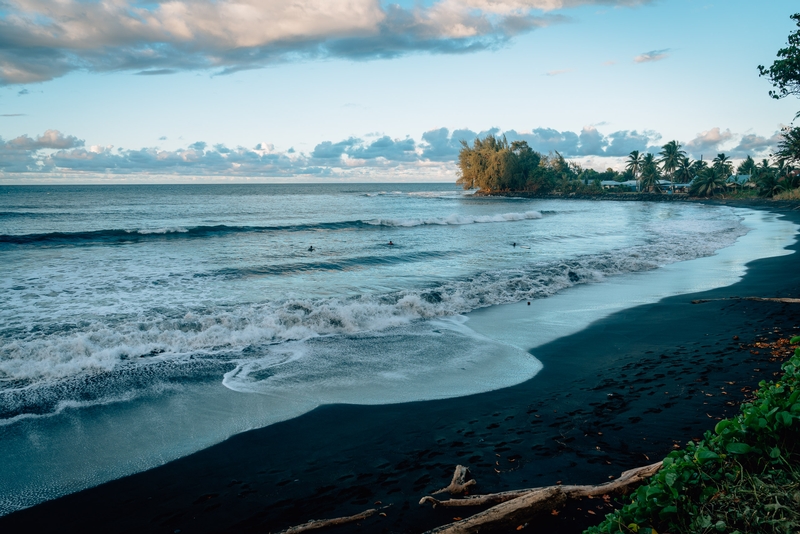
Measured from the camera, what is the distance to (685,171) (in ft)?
308

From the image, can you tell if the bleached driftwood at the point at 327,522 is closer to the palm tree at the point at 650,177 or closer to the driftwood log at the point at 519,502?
the driftwood log at the point at 519,502

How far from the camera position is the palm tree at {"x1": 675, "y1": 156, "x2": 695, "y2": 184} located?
92938mm

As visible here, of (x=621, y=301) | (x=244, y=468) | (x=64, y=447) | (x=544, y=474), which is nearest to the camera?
(x=544, y=474)

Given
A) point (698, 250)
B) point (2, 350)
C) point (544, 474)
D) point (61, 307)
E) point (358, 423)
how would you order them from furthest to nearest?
point (698, 250), point (61, 307), point (2, 350), point (358, 423), point (544, 474)

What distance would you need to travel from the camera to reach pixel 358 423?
19.7 ft

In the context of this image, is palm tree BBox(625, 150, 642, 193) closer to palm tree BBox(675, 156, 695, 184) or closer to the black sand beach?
palm tree BBox(675, 156, 695, 184)

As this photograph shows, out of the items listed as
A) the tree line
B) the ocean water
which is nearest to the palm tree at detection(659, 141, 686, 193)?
the tree line

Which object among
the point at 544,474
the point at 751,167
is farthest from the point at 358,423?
the point at 751,167

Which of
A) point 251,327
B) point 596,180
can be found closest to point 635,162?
point 596,180

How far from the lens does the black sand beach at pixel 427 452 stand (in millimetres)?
4105

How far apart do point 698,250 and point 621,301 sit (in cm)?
1275

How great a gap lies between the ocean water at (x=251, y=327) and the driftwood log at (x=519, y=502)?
2988 mm

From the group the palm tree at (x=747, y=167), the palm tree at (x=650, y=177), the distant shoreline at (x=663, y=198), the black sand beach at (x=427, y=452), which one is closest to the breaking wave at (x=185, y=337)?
the black sand beach at (x=427, y=452)

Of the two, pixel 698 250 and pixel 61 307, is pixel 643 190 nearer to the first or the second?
pixel 698 250
